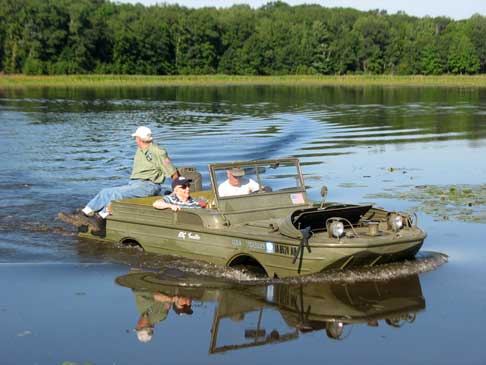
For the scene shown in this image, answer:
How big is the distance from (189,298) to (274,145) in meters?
18.6

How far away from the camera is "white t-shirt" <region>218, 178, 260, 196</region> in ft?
39.8

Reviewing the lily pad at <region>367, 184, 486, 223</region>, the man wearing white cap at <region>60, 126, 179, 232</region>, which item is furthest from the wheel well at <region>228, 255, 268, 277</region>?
the lily pad at <region>367, 184, 486, 223</region>

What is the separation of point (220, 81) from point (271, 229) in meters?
91.4

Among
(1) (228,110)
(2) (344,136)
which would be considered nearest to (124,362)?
(2) (344,136)

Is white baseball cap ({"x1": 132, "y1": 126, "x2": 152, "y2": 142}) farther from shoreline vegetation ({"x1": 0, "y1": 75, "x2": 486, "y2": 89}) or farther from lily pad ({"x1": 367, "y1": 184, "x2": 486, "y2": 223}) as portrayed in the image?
shoreline vegetation ({"x1": 0, "y1": 75, "x2": 486, "y2": 89})

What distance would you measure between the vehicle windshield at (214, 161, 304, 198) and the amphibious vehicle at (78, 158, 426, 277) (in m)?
0.01

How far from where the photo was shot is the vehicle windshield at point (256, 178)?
39.8 ft

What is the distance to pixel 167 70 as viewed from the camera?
11494cm

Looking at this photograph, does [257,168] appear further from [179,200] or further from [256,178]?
[179,200]

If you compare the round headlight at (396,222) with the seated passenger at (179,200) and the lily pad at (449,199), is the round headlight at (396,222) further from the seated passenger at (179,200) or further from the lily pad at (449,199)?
the lily pad at (449,199)

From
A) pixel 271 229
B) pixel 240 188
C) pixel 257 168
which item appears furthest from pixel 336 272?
pixel 257 168

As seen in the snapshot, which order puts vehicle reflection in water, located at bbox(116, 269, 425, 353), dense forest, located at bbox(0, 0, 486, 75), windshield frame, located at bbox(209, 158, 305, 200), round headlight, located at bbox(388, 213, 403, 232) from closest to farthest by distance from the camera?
vehicle reflection in water, located at bbox(116, 269, 425, 353)
round headlight, located at bbox(388, 213, 403, 232)
windshield frame, located at bbox(209, 158, 305, 200)
dense forest, located at bbox(0, 0, 486, 75)

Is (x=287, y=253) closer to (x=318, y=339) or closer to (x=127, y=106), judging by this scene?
(x=318, y=339)

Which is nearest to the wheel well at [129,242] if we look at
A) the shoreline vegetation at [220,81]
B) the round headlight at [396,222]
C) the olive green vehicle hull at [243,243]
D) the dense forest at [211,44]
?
the olive green vehicle hull at [243,243]
